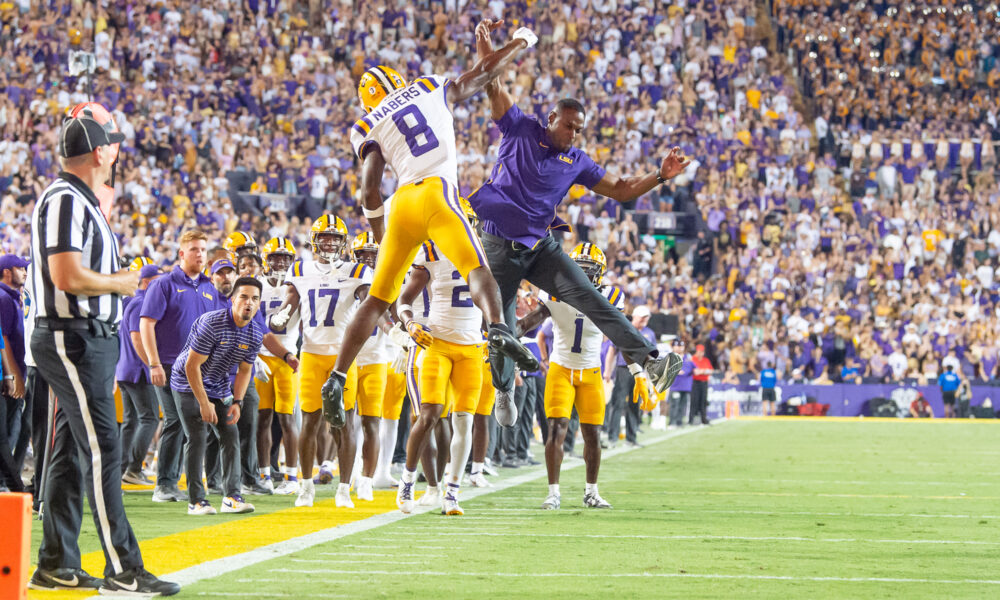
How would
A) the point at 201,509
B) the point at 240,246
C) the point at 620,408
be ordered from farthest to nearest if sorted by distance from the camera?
the point at 620,408 < the point at 240,246 < the point at 201,509

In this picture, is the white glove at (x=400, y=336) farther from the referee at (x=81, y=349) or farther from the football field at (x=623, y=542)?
the referee at (x=81, y=349)

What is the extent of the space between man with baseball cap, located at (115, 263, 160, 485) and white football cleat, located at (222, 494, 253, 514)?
2.23 meters

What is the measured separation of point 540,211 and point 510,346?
162 cm

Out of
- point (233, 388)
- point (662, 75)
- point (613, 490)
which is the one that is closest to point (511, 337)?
point (233, 388)

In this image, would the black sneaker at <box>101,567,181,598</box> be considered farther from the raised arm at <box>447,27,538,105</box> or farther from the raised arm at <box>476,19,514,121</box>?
the raised arm at <box>476,19,514,121</box>

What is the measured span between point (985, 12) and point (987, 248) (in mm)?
11036

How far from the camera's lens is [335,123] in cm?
3097

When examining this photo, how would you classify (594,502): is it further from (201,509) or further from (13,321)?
(13,321)

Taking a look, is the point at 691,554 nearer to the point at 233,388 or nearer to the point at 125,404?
the point at 233,388

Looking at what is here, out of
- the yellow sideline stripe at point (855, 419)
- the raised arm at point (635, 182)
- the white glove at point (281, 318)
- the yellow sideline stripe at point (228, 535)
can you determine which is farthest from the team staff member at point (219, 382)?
the yellow sideline stripe at point (855, 419)

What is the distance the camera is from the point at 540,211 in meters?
8.10

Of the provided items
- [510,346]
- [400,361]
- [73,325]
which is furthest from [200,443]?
[73,325]

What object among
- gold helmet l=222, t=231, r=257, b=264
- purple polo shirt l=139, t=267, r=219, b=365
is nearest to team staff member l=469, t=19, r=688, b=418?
purple polo shirt l=139, t=267, r=219, b=365

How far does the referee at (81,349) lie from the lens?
17.1 feet
